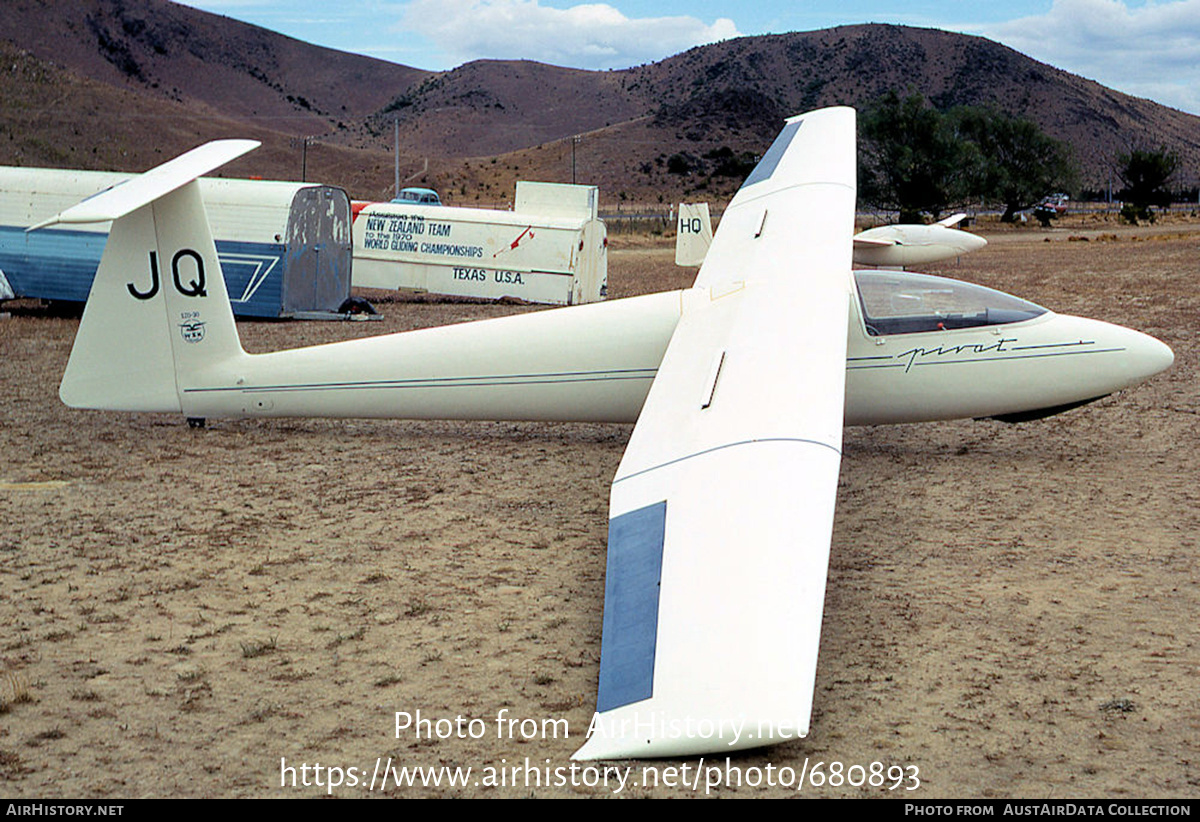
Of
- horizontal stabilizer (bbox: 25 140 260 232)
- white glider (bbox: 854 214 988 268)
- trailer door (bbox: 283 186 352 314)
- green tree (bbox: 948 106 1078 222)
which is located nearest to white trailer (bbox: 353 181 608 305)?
trailer door (bbox: 283 186 352 314)

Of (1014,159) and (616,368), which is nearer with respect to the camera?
(616,368)

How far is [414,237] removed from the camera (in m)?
26.4

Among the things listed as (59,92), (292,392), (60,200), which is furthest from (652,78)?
(292,392)

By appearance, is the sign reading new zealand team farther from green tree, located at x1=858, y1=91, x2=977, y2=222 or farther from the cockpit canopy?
green tree, located at x1=858, y1=91, x2=977, y2=222

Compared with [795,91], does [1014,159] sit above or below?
below

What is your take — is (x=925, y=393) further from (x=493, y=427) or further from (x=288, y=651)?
(x=288, y=651)

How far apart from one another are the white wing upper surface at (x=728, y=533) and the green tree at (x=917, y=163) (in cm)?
6872

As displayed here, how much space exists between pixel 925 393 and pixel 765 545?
6.06 m

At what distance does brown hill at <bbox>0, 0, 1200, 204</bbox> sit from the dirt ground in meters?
85.6

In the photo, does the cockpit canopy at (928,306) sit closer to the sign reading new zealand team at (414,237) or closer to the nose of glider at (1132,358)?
the nose of glider at (1132,358)

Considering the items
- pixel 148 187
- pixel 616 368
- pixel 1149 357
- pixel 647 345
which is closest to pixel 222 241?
pixel 148 187

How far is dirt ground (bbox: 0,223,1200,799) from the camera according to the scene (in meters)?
4.90

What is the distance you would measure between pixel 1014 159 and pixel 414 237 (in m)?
70.5

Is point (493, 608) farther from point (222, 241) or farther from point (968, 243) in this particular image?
point (968, 243)
